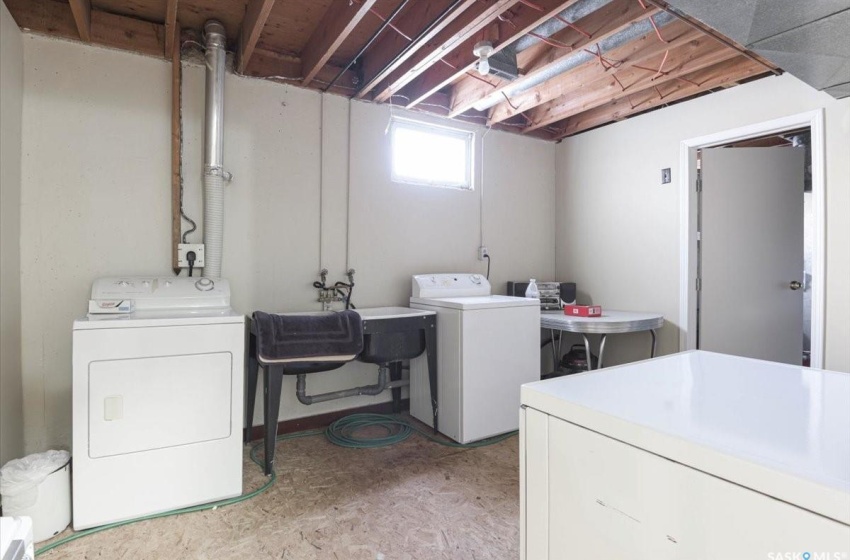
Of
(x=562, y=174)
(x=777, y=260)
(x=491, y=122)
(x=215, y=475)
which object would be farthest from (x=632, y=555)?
(x=562, y=174)

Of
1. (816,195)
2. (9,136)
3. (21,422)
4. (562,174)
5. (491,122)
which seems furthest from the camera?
(562,174)

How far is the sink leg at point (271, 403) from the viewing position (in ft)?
7.27

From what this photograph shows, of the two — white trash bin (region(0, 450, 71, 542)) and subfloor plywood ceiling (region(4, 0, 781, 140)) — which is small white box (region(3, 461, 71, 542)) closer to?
white trash bin (region(0, 450, 71, 542))

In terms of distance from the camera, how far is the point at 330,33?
2.38 meters

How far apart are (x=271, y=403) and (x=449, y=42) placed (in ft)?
6.87

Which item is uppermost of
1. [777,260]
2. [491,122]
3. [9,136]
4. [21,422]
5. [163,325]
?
[491,122]

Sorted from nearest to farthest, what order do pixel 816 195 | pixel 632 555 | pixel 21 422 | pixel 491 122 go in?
pixel 632 555 < pixel 21 422 < pixel 816 195 < pixel 491 122

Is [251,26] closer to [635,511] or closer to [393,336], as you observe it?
[393,336]

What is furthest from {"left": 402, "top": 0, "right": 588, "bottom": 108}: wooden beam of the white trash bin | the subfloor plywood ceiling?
the white trash bin

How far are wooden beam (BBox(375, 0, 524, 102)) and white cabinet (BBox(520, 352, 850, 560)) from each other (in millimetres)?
1778

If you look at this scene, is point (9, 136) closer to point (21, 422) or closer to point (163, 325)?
point (163, 325)

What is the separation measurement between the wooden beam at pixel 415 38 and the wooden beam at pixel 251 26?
0.70m

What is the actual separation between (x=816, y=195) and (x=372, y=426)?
3.12m

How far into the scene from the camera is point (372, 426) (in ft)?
10.0
